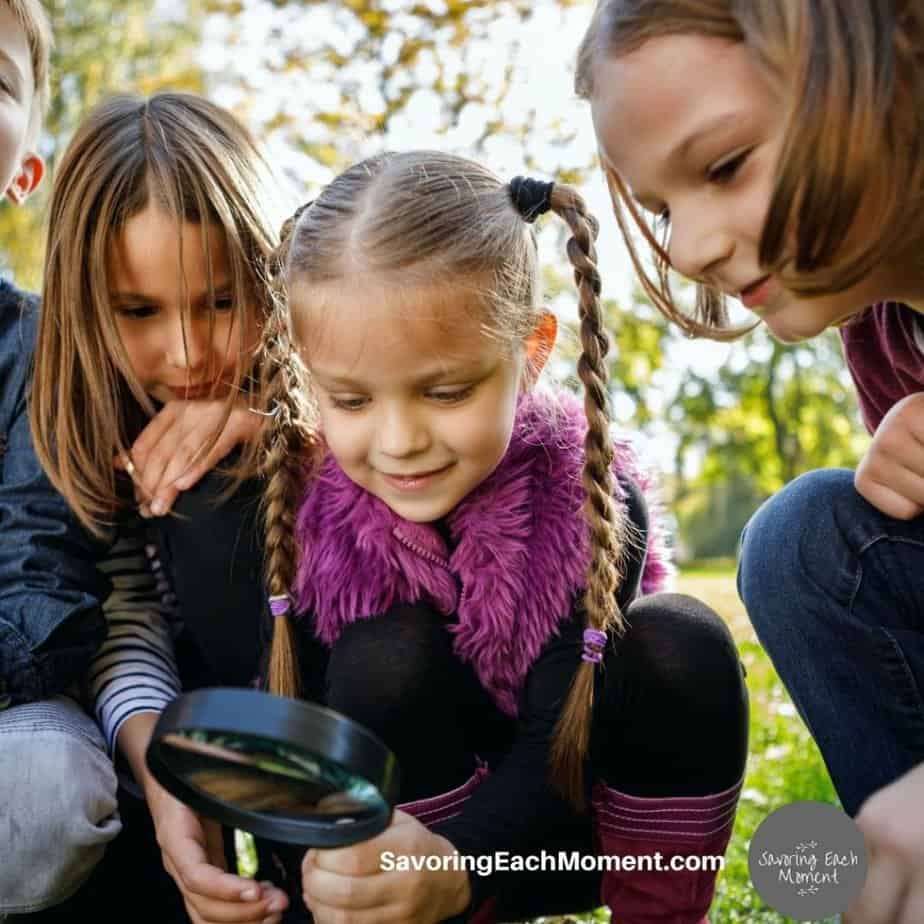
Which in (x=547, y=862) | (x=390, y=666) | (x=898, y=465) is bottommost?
(x=547, y=862)

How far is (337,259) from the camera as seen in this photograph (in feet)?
5.36

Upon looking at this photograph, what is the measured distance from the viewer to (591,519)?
5.26 ft

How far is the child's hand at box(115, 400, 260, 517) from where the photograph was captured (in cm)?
182

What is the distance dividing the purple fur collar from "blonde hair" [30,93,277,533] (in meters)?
0.32

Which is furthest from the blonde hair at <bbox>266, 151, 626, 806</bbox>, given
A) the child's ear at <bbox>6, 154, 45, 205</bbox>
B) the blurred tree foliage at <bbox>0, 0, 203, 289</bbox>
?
the blurred tree foliage at <bbox>0, 0, 203, 289</bbox>

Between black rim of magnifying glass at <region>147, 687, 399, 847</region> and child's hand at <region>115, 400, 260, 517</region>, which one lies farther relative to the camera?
child's hand at <region>115, 400, 260, 517</region>

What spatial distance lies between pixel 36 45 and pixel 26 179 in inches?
9.5

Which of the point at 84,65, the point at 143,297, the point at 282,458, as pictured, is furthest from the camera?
the point at 84,65

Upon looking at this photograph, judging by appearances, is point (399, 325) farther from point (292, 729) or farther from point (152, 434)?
point (292, 729)

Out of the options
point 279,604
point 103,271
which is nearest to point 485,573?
point 279,604

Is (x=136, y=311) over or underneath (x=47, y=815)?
over

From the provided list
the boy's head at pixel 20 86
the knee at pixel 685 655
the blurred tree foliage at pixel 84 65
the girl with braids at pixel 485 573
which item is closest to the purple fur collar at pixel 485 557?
the girl with braids at pixel 485 573

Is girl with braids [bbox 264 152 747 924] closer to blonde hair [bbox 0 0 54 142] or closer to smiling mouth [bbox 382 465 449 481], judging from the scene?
smiling mouth [bbox 382 465 449 481]

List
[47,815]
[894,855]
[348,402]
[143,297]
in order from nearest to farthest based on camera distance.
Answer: [894,855] < [47,815] < [348,402] < [143,297]
